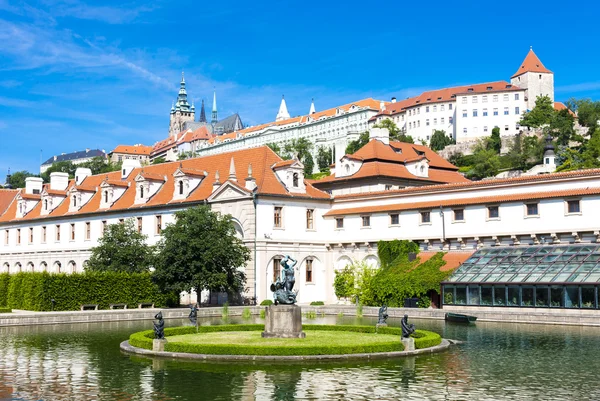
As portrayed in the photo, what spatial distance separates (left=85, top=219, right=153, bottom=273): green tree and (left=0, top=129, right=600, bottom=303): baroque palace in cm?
523

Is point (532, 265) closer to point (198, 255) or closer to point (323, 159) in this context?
point (198, 255)

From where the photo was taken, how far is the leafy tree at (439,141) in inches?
6491

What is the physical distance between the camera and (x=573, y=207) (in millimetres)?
48031

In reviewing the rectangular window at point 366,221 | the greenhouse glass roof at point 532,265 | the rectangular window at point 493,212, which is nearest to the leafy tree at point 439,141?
the rectangular window at point 366,221

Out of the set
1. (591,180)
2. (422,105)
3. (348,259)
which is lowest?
(348,259)

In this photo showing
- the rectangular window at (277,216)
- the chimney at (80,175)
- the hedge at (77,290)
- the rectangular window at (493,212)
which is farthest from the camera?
the chimney at (80,175)

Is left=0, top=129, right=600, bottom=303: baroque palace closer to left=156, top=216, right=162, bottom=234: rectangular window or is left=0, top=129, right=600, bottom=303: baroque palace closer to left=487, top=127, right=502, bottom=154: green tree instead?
left=156, top=216, right=162, bottom=234: rectangular window

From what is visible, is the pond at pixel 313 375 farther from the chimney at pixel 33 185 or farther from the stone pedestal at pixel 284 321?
the chimney at pixel 33 185

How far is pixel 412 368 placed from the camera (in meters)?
24.6

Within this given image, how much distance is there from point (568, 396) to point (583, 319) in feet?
73.0

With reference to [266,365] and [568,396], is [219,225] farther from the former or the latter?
[568,396]

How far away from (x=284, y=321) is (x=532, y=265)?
861 inches

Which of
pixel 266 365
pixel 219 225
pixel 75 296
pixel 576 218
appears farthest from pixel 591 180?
pixel 75 296

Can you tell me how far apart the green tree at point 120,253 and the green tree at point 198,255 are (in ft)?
17.9
